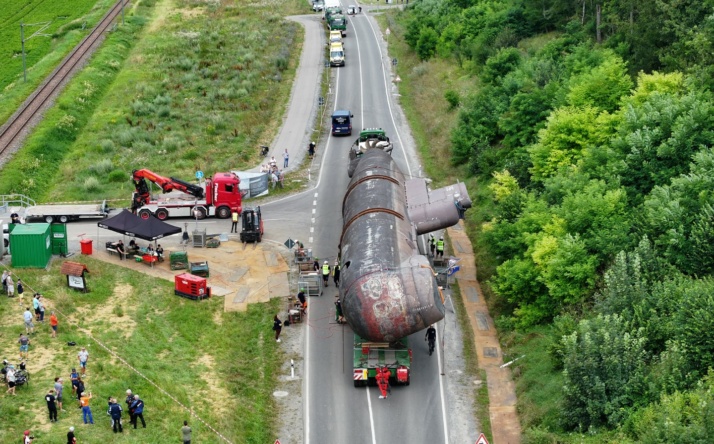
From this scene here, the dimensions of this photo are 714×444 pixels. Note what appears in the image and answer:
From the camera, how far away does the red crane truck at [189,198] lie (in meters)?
64.1

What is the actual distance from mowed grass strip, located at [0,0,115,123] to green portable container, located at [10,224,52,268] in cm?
3858

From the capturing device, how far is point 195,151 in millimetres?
78250

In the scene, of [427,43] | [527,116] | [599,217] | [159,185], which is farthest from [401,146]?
[599,217]

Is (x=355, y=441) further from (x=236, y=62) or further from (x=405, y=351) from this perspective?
(x=236, y=62)

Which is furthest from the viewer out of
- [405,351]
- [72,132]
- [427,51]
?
[427,51]

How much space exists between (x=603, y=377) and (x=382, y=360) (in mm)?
10992

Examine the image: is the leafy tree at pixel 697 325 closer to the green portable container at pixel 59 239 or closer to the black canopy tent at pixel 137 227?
the black canopy tent at pixel 137 227

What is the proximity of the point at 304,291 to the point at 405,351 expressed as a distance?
38.4 ft

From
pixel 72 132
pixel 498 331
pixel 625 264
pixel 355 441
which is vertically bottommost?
pixel 355 441

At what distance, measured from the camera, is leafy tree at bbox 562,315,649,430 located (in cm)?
3706

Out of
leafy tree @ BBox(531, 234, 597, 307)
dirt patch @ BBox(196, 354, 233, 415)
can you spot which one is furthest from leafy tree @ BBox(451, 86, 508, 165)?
dirt patch @ BBox(196, 354, 233, 415)

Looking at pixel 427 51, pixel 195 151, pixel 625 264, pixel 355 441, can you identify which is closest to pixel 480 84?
pixel 427 51

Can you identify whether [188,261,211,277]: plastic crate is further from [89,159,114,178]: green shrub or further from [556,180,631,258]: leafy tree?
[556,180,631,258]: leafy tree

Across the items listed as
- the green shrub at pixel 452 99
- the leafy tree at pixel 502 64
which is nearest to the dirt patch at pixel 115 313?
the green shrub at pixel 452 99
